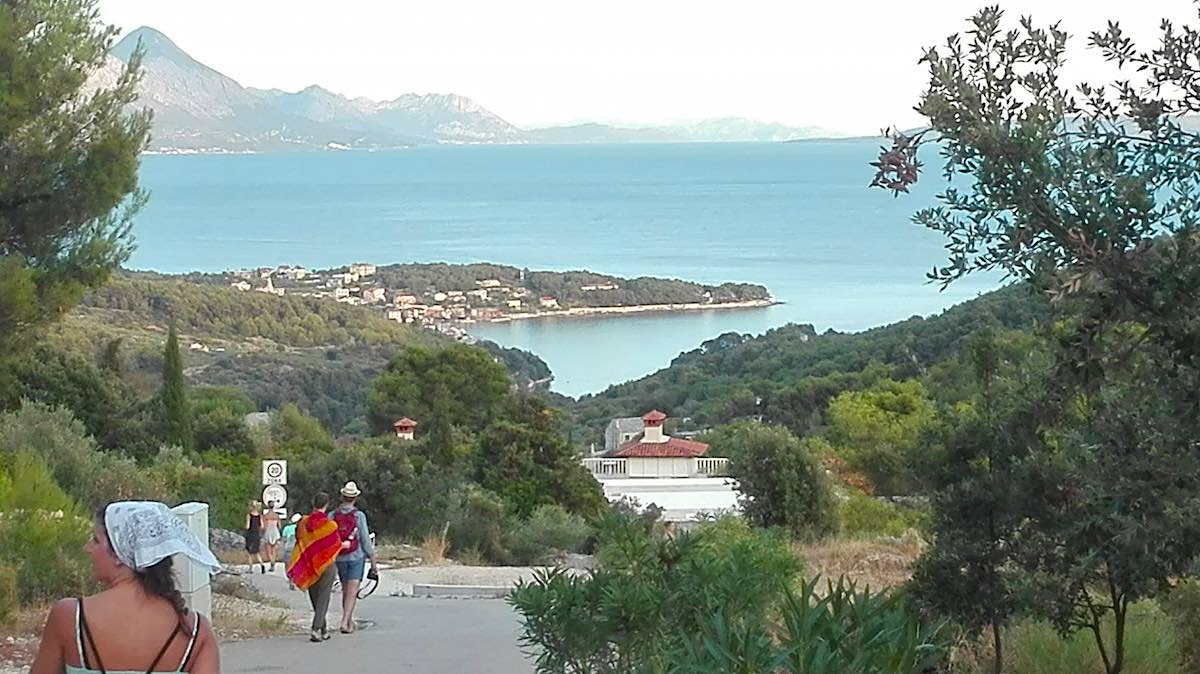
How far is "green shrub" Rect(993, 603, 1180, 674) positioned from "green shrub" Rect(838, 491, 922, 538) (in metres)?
12.6

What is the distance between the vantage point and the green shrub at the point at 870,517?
72.7 feet

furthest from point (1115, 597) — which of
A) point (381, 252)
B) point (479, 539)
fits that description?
point (381, 252)

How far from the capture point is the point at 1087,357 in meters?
4.15

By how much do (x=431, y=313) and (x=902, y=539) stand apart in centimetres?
7822

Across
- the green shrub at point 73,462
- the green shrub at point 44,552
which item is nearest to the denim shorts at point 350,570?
the green shrub at point 44,552

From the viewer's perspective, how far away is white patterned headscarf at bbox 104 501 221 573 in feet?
12.1

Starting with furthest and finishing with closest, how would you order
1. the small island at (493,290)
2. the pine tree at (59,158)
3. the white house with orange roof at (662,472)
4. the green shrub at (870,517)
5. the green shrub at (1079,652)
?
the small island at (493,290) < the white house with orange roof at (662,472) < the green shrub at (870,517) < the pine tree at (59,158) < the green shrub at (1079,652)

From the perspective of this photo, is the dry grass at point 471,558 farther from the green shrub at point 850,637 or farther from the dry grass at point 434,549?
the green shrub at point 850,637

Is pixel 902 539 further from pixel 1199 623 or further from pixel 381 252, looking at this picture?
pixel 381 252

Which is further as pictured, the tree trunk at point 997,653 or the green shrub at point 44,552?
the green shrub at point 44,552

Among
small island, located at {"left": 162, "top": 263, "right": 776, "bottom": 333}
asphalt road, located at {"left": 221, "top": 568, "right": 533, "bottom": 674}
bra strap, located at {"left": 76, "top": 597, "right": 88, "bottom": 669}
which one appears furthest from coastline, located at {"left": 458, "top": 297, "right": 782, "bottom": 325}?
bra strap, located at {"left": 76, "top": 597, "right": 88, "bottom": 669}

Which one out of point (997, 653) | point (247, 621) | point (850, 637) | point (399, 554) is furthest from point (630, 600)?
point (399, 554)

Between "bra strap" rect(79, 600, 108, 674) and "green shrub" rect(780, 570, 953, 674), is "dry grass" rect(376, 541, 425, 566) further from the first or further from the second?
"bra strap" rect(79, 600, 108, 674)

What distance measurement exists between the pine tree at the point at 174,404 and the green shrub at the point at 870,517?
1445 cm
